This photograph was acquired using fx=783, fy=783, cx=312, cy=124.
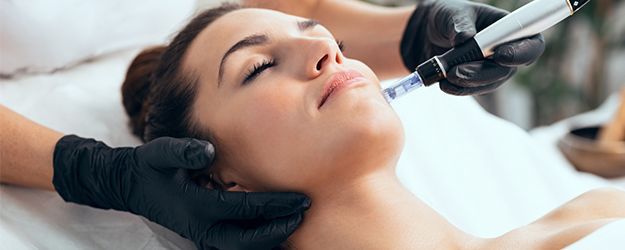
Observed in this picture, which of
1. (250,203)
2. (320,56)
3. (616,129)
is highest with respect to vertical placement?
(320,56)

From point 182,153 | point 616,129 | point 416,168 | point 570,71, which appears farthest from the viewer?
point 570,71

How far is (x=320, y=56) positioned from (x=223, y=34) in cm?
19

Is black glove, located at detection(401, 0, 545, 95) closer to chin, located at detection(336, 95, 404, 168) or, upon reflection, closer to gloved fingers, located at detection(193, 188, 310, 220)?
chin, located at detection(336, 95, 404, 168)

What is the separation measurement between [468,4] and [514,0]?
142 cm

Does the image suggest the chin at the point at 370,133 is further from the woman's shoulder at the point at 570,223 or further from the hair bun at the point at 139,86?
the hair bun at the point at 139,86

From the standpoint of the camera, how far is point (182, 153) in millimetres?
1060

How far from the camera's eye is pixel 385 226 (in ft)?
3.60

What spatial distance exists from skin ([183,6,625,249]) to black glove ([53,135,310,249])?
46 mm

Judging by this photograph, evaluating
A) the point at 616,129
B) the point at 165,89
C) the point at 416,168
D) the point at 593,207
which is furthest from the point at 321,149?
the point at 616,129

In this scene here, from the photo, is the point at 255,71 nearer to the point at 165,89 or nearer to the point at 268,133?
the point at 268,133

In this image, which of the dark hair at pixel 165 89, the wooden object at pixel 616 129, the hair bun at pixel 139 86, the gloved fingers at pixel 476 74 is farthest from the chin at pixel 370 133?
the wooden object at pixel 616 129

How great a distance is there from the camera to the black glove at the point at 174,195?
1.08 metres

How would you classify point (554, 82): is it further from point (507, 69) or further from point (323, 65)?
point (323, 65)

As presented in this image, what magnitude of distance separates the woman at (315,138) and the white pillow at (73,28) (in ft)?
1.26
